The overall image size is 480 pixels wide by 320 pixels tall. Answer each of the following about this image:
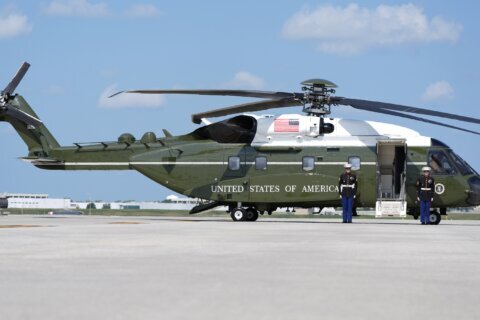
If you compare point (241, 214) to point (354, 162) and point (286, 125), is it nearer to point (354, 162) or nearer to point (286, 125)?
point (286, 125)

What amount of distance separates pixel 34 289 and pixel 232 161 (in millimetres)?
22080

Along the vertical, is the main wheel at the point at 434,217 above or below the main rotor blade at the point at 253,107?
below

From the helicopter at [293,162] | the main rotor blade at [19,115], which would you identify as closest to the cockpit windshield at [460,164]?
the helicopter at [293,162]

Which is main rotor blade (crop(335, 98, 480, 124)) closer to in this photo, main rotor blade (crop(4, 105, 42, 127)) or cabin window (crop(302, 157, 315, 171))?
cabin window (crop(302, 157, 315, 171))

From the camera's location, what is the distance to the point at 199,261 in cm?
1001

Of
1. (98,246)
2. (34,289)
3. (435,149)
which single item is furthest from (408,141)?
(34,289)

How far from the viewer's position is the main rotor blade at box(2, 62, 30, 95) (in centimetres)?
3328

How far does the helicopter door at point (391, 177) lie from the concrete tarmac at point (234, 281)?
14257mm

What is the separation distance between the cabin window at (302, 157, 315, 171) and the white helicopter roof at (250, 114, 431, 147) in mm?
512

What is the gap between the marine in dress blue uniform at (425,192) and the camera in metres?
26.9

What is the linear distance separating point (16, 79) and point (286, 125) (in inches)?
465

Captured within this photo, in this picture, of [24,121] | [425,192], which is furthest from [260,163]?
[24,121]

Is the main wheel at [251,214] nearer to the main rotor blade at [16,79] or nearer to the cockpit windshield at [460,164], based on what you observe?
the cockpit windshield at [460,164]

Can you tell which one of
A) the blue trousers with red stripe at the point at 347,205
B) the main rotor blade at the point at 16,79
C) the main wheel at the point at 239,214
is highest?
the main rotor blade at the point at 16,79
